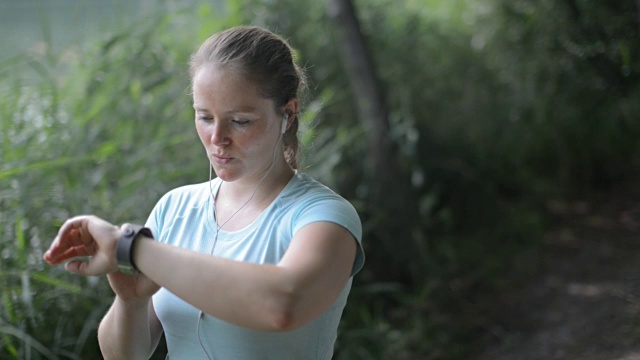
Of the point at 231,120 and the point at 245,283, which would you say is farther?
the point at 231,120

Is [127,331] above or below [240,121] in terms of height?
below

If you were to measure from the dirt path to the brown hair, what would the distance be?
233cm

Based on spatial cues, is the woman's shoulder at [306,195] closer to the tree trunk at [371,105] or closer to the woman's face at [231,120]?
the woman's face at [231,120]

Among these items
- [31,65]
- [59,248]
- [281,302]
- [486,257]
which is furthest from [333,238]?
[486,257]

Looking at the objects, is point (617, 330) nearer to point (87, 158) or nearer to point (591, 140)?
point (591, 140)

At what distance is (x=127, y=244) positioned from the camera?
4.96 feet

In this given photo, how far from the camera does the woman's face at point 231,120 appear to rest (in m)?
1.68

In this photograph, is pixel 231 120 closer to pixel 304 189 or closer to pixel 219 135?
pixel 219 135

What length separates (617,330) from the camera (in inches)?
149

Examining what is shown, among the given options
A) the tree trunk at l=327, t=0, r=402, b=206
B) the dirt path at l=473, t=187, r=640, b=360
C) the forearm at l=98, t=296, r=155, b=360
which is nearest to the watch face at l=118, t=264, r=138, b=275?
the forearm at l=98, t=296, r=155, b=360

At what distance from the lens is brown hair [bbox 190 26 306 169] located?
171 centimetres

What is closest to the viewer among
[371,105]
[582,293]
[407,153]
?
[582,293]

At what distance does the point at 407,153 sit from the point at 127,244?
11.6 ft

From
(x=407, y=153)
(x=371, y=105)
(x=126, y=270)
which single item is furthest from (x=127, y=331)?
(x=407, y=153)
